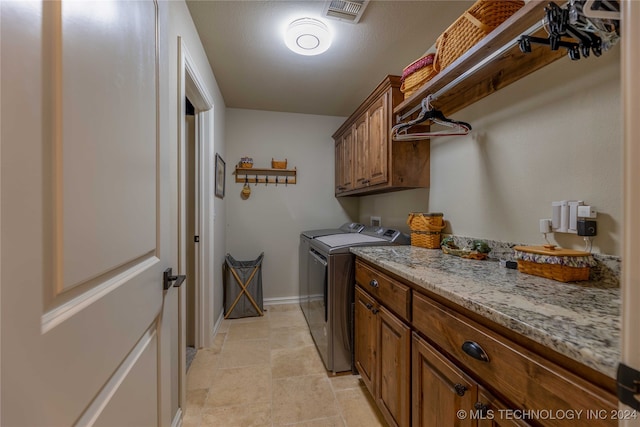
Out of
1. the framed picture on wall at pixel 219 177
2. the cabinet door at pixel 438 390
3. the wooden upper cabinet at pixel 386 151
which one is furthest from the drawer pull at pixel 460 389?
the framed picture on wall at pixel 219 177

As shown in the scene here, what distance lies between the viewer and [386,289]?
52.2 inches

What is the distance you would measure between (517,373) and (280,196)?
9.29 feet

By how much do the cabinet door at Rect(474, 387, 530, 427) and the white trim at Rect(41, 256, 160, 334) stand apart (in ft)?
3.28

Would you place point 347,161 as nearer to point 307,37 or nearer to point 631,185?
point 307,37

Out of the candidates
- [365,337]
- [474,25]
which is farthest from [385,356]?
[474,25]

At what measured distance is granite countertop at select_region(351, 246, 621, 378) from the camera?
1.69ft

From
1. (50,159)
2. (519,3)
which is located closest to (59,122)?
(50,159)

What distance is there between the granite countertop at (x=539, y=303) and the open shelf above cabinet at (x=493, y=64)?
86 cm

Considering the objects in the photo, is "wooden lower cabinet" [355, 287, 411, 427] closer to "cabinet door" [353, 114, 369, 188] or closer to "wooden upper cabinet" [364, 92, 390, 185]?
"wooden upper cabinet" [364, 92, 390, 185]

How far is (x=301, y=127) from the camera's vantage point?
3.29m

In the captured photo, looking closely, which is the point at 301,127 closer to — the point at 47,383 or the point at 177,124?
the point at 177,124

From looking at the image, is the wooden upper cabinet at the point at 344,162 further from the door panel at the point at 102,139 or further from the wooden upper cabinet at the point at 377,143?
the door panel at the point at 102,139

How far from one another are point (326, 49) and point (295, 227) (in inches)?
77.9

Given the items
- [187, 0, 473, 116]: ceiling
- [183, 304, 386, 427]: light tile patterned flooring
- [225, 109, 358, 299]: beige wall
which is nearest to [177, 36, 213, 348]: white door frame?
[183, 304, 386, 427]: light tile patterned flooring
